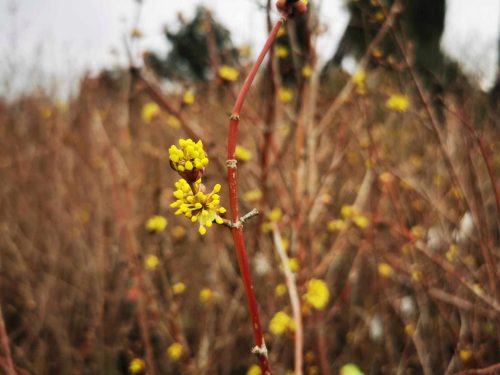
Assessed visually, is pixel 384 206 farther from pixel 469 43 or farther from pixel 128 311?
pixel 128 311

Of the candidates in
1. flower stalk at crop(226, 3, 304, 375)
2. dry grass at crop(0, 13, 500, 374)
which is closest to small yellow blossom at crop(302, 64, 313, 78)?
dry grass at crop(0, 13, 500, 374)

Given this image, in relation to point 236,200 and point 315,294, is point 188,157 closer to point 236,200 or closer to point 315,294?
point 236,200

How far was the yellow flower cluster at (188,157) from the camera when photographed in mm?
539

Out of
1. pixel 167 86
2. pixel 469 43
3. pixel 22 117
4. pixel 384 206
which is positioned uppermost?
pixel 22 117

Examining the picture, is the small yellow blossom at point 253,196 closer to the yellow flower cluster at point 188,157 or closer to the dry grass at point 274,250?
the dry grass at point 274,250

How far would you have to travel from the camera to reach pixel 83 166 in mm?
3992

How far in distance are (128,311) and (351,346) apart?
62.3 inches

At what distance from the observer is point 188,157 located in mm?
548

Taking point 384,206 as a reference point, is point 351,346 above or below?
below

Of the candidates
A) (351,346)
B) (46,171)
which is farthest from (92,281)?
(351,346)

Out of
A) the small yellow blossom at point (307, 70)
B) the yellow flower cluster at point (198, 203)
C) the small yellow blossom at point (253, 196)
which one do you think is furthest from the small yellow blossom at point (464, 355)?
the yellow flower cluster at point (198, 203)

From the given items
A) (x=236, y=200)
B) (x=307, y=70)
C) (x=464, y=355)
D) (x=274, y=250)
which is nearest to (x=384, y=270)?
(x=464, y=355)

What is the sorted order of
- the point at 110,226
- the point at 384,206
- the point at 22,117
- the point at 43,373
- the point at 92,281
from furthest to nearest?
the point at 22,117
the point at 110,226
the point at 92,281
the point at 384,206
the point at 43,373

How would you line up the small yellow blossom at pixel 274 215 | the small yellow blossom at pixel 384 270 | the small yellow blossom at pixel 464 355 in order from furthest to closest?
the small yellow blossom at pixel 384 270, the small yellow blossom at pixel 464 355, the small yellow blossom at pixel 274 215
